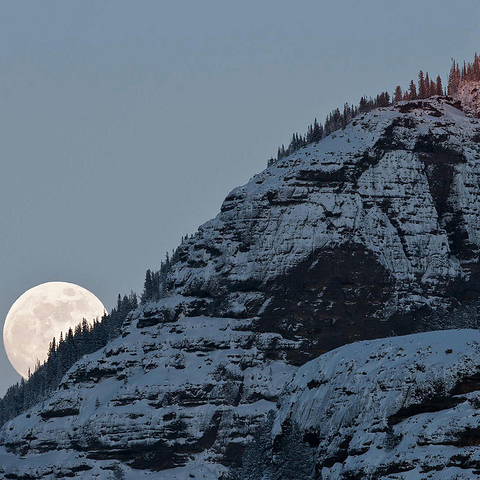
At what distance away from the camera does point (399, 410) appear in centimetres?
14962

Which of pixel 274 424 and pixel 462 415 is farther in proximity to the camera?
pixel 274 424

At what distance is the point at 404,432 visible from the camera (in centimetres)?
14538

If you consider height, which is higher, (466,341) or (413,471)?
(466,341)

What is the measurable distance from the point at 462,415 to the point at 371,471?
12275 millimetres

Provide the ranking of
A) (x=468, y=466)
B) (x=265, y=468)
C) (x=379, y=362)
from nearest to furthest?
(x=468, y=466)
(x=379, y=362)
(x=265, y=468)

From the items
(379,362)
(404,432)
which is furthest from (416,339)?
(404,432)

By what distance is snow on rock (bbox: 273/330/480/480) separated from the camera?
140 metres

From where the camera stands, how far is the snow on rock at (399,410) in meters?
140

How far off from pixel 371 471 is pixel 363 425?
9.51 m

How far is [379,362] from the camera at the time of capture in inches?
6294

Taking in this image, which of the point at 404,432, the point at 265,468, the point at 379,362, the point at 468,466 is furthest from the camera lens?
the point at 265,468

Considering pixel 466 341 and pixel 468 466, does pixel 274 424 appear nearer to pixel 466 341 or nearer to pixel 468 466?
pixel 466 341

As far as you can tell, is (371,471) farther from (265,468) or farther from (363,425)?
(265,468)

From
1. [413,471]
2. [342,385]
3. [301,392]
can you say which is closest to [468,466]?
[413,471]
